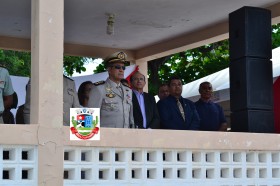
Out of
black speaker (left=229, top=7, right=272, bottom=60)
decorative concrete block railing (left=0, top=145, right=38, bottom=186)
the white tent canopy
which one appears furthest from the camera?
the white tent canopy

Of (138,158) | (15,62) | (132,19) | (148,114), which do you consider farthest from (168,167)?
(15,62)

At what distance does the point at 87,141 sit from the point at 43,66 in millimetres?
803

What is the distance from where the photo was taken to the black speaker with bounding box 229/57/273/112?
24.0 ft

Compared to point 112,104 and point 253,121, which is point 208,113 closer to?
point 253,121

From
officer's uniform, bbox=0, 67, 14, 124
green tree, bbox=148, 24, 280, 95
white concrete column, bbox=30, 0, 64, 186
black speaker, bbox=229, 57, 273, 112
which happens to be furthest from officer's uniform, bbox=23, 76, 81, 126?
green tree, bbox=148, 24, 280, 95

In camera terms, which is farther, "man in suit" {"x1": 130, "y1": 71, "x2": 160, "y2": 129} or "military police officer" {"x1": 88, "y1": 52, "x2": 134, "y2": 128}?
"man in suit" {"x1": 130, "y1": 71, "x2": 160, "y2": 129}

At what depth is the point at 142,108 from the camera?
738 cm

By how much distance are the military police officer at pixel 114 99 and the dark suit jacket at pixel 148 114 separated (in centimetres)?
19

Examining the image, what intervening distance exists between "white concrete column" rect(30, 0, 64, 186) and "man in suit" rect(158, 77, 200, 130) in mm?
2096

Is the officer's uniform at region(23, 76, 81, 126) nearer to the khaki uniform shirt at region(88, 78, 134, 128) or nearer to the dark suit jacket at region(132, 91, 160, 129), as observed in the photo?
the khaki uniform shirt at region(88, 78, 134, 128)

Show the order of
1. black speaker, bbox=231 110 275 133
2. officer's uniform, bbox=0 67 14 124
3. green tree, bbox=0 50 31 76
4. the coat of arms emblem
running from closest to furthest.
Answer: the coat of arms emblem
officer's uniform, bbox=0 67 14 124
black speaker, bbox=231 110 275 133
green tree, bbox=0 50 31 76

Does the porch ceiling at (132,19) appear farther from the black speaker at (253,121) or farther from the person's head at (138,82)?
the black speaker at (253,121)

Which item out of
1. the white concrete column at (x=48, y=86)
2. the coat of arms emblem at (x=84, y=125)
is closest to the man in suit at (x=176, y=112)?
the coat of arms emblem at (x=84, y=125)

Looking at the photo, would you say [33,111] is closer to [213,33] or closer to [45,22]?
[45,22]
